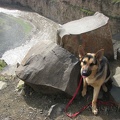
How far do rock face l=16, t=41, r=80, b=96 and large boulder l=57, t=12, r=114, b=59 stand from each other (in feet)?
2.23

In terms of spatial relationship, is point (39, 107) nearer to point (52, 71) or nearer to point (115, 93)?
point (52, 71)

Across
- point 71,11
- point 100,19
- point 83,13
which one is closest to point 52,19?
point 71,11

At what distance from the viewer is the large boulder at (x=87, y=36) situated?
345 inches

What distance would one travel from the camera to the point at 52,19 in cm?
2878

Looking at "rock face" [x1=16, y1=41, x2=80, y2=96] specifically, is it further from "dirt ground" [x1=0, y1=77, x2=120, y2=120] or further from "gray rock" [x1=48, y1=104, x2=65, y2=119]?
"gray rock" [x1=48, y1=104, x2=65, y2=119]

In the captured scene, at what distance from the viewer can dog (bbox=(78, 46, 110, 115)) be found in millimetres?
6789

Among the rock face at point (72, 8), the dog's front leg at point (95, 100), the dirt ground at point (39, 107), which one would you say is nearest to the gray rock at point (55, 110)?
the dirt ground at point (39, 107)

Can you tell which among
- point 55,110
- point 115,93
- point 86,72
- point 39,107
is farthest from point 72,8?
point 86,72

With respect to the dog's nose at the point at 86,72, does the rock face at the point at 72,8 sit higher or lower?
lower

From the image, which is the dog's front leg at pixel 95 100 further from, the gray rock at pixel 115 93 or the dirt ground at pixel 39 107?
the gray rock at pixel 115 93

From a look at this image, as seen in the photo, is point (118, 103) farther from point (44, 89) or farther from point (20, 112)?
point (20, 112)

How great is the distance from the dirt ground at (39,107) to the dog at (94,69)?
42cm

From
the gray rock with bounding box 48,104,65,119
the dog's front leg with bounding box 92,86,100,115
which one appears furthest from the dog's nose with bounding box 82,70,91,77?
the gray rock with bounding box 48,104,65,119

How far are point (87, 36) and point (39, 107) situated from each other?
3.23 m
